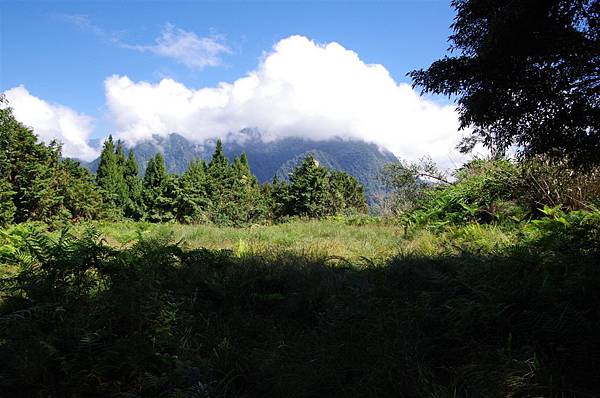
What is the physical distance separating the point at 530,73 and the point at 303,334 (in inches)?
148

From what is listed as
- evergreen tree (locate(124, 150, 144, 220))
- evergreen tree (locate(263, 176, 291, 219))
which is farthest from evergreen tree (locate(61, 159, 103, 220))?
evergreen tree (locate(263, 176, 291, 219))

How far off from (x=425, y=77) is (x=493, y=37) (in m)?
0.92

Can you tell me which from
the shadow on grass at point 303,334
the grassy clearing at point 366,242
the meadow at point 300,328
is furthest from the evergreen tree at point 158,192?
the shadow on grass at point 303,334

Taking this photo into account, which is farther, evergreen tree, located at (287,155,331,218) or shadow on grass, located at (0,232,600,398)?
evergreen tree, located at (287,155,331,218)

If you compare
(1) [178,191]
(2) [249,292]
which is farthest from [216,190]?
(2) [249,292]

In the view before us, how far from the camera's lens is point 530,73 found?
13.7ft

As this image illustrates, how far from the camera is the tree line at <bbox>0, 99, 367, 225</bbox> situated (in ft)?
71.6

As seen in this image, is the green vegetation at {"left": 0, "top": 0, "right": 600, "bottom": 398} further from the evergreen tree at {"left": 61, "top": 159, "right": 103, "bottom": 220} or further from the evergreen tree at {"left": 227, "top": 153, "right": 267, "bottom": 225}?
the evergreen tree at {"left": 227, "top": 153, "right": 267, "bottom": 225}

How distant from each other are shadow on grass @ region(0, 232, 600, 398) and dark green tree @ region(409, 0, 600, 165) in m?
1.45

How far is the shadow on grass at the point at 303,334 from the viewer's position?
7.87 ft

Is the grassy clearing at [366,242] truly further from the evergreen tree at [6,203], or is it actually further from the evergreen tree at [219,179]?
the evergreen tree at [219,179]

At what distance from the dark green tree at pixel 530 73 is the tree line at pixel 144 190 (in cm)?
1643

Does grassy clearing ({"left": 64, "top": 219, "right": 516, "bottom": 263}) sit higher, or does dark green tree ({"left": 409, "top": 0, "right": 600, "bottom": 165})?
dark green tree ({"left": 409, "top": 0, "right": 600, "bottom": 165})

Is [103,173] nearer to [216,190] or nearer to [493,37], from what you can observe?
[216,190]
